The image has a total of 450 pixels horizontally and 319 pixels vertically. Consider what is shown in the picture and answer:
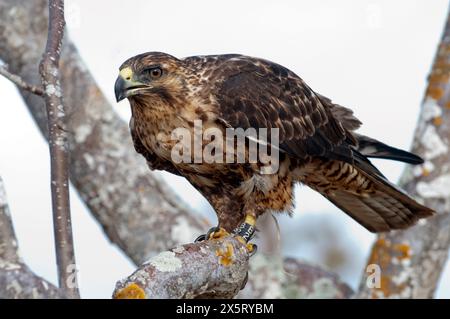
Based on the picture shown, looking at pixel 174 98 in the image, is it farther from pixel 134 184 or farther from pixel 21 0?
pixel 21 0

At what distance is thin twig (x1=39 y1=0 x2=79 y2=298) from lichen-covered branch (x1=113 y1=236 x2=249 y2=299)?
23 centimetres

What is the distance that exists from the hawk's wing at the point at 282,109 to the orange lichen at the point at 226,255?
110 cm

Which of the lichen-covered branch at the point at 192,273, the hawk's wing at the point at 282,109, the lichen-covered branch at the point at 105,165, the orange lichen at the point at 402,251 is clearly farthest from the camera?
the lichen-covered branch at the point at 105,165

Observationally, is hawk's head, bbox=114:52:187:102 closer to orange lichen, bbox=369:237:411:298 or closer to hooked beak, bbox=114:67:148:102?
hooked beak, bbox=114:67:148:102

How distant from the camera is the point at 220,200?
6207mm

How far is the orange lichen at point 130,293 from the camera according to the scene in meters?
3.65

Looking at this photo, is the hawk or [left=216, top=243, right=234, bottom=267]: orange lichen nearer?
[left=216, top=243, right=234, bottom=267]: orange lichen

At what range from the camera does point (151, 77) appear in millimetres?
5719

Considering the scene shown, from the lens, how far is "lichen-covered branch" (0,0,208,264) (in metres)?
8.66

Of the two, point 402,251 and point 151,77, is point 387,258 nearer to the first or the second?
point 402,251

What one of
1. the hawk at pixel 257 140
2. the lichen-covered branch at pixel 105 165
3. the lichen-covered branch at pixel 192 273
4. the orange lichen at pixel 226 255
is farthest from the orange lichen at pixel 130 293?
the lichen-covered branch at pixel 105 165

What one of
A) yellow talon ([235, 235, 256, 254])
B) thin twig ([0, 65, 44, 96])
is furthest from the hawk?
thin twig ([0, 65, 44, 96])

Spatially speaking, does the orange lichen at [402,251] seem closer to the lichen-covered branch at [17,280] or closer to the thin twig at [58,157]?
the lichen-covered branch at [17,280]

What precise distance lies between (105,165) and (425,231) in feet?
10.1
